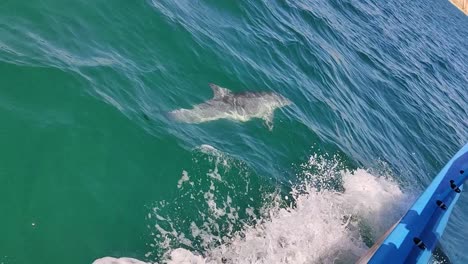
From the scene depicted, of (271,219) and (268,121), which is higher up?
(268,121)

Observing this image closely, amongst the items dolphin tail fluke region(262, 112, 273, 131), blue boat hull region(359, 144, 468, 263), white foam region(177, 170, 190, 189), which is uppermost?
blue boat hull region(359, 144, 468, 263)

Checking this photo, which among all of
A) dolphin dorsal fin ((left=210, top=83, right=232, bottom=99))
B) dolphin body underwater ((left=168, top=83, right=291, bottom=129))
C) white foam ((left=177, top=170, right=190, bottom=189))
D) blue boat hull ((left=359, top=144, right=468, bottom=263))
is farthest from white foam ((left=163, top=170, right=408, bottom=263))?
dolphin dorsal fin ((left=210, top=83, right=232, bottom=99))

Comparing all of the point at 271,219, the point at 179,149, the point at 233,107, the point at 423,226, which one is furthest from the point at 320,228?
the point at 233,107

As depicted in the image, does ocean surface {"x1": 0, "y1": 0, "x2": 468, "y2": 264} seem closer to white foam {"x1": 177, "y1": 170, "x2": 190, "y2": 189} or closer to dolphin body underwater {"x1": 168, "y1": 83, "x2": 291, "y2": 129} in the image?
white foam {"x1": 177, "y1": 170, "x2": 190, "y2": 189}

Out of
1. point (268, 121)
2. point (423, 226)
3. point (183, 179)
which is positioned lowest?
point (183, 179)

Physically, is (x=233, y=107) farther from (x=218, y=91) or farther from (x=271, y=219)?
(x=271, y=219)

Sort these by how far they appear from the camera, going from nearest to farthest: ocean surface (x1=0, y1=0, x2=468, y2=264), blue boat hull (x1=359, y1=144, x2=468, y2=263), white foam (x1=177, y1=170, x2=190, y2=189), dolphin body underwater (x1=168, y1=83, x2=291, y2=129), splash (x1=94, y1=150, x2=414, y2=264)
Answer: ocean surface (x1=0, y1=0, x2=468, y2=264), blue boat hull (x1=359, y1=144, x2=468, y2=263), splash (x1=94, y1=150, x2=414, y2=264), white foam (x1=177, y1=170, x2=190, y2=189), dolphin body underwater (x1=168, y1=83, x2=291, y2=129)
